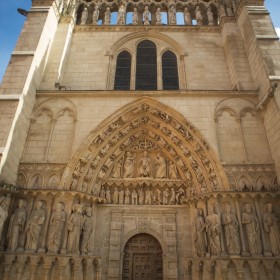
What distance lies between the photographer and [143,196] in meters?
8.52

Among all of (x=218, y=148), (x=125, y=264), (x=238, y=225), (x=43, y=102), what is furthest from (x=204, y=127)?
(x=43, y=102)

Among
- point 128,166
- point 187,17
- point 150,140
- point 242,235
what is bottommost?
point 242,235

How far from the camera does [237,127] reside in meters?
8.51

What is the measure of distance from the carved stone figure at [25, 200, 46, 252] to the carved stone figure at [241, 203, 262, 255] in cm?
532

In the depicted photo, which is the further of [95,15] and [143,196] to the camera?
[95,15]

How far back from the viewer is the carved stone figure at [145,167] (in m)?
8.62

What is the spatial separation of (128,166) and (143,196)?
3.61ft

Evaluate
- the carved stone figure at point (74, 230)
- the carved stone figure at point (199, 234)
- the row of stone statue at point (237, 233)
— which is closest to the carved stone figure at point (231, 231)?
the row of stone statue at point (237, 233)

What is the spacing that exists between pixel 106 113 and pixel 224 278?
5.71 metres

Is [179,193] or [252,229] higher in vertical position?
[179,193]

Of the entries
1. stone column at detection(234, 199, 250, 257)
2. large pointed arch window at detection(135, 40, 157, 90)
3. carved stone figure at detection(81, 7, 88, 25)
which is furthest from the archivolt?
carved stone figure at detection(81, 7, 88, 25)

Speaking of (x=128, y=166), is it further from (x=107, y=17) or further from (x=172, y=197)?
(x=107, y=17)

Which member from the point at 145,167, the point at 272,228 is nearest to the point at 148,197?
the point at 145,167

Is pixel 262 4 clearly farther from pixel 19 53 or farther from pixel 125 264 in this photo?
pixel 125 264
